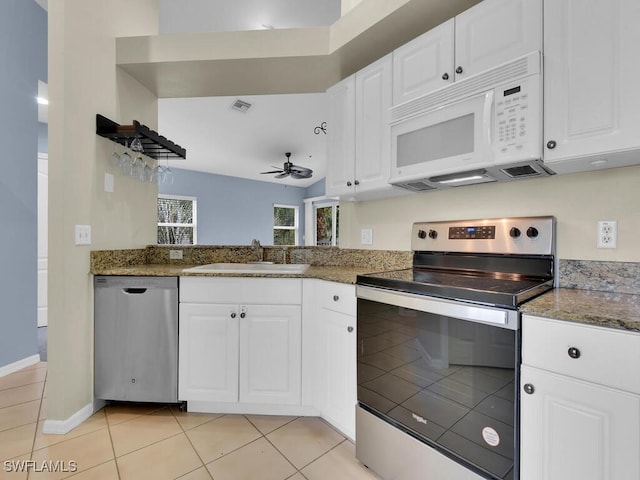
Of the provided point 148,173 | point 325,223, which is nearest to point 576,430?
point 148,173

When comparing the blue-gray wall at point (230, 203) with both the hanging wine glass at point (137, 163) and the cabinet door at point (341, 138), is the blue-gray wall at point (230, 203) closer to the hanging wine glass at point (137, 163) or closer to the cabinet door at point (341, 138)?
the hanging wine glass at point (137, 163)

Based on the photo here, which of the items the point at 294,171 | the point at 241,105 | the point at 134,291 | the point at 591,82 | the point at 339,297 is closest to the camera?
the point at 591,82

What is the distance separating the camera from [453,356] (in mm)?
1166

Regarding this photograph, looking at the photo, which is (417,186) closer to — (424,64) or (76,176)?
(424,64)

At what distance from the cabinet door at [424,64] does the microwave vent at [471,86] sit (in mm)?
51

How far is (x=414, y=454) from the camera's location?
50.5 inches

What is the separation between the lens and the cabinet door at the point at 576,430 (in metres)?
0.84

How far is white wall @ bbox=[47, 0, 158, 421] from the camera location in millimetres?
1699

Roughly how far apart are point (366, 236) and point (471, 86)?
1118 millimetres

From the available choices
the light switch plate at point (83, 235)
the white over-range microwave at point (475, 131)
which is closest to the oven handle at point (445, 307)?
the white over-range microwave at point (475, 131)

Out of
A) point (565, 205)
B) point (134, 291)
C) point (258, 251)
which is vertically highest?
point (565, 205)

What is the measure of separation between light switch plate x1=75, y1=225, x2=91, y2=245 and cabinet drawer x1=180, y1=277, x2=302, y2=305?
0.59m

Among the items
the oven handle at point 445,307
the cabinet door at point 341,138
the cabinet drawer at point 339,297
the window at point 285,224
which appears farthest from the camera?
the window at point 285,224

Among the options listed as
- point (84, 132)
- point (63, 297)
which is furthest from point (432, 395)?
point (84, 132)
